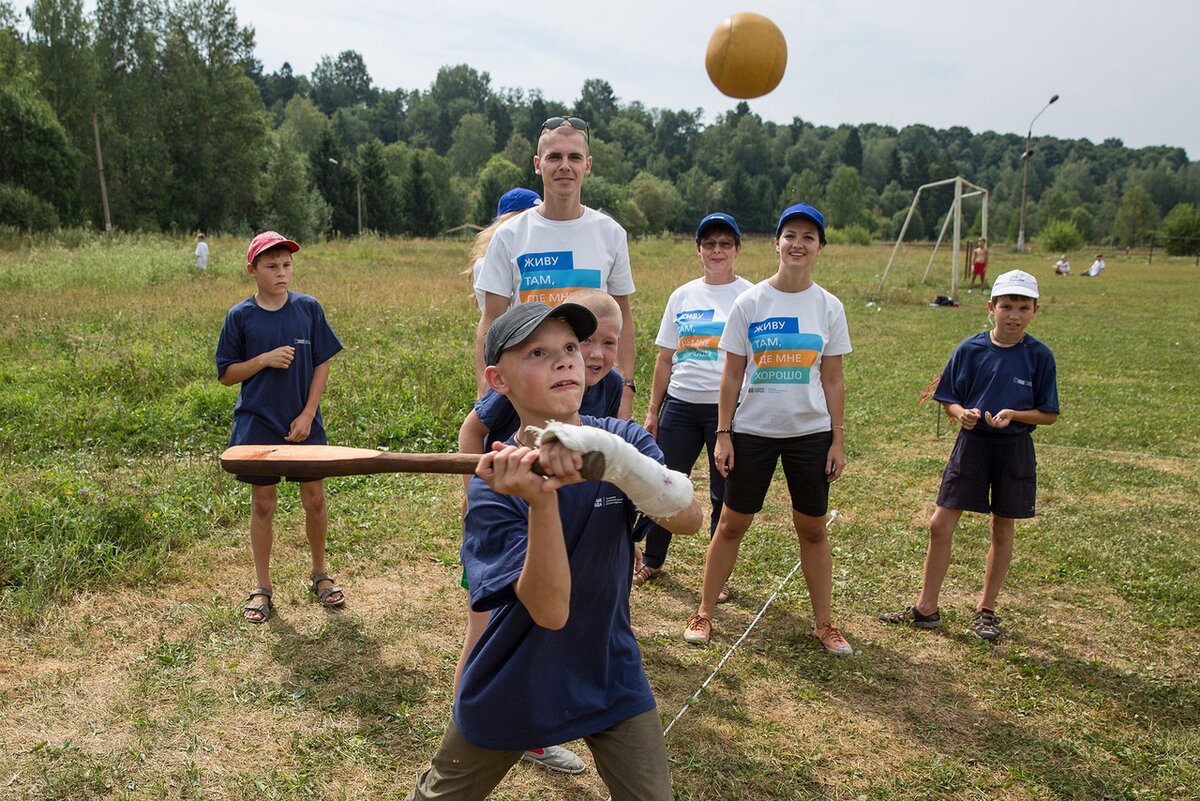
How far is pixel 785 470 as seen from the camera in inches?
165

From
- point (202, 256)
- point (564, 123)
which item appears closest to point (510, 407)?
point (564, 123)

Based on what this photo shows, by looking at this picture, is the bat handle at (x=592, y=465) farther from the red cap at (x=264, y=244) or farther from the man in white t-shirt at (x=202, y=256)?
the man in white t-shirt at (x=202, y=256)

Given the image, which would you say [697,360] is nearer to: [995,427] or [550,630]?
[995,427]

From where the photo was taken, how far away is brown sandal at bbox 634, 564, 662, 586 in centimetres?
517

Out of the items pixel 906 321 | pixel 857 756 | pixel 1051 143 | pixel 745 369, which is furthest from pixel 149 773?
pixel 1051 143

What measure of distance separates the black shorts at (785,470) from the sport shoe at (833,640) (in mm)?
678

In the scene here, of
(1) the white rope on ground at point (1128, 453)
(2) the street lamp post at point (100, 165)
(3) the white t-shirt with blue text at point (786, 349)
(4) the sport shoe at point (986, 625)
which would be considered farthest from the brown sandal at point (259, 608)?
(2) the street lamp post at point (100, 165)

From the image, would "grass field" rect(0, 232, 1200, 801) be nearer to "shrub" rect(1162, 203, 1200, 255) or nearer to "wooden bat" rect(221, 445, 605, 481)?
"wooden bat" rect(221, 445, 605, 481)

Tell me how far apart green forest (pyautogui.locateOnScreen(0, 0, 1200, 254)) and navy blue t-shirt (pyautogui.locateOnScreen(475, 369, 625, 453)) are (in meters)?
2.91

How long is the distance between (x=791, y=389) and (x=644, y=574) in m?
1.69

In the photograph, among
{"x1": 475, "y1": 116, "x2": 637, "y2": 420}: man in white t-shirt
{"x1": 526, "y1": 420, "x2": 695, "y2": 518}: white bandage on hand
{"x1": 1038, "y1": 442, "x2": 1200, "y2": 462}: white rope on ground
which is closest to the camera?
{"x1": 526, "y1": 420, "x2": 695, "y2": 518}: white bandage on hand

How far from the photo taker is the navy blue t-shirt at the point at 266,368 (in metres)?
4.41

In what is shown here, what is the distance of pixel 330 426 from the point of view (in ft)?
24.8

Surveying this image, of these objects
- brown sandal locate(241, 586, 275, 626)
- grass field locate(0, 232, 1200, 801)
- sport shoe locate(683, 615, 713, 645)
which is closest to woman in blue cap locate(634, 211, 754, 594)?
sport shoe locate(683, 615, 713, 645)
